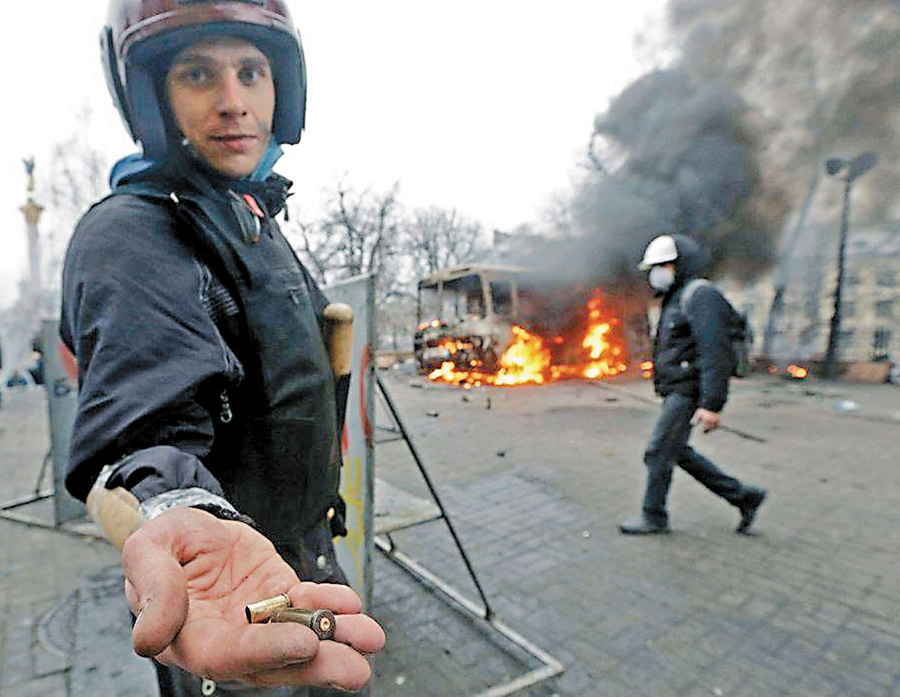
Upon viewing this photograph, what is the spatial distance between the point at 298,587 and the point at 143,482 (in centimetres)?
32

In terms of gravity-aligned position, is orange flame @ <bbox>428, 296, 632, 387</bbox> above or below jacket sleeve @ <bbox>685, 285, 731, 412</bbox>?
below

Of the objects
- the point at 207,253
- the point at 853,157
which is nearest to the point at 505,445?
the point at 207,253

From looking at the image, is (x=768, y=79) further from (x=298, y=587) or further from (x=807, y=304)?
(x=807, y=304)

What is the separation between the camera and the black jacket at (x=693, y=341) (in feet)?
13.6

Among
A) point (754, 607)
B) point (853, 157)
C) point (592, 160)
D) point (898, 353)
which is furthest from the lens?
point (898, 353)

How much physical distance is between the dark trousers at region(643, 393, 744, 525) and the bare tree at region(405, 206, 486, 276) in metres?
30.2

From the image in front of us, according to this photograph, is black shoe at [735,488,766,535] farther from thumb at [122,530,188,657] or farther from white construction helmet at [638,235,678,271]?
thumb at [122,530,188,657]

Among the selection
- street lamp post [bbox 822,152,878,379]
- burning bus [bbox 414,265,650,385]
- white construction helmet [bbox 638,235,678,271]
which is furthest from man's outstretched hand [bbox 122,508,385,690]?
street lamp post [bbox 822,152,878,379]

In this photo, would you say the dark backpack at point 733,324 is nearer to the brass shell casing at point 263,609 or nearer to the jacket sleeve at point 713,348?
the jacket sleeve at point 713,348

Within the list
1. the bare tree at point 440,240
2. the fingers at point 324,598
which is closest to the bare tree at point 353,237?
the bare tree at point 440,240

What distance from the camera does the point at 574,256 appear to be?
54.3 ft

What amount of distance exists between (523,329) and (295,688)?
14.4 meters

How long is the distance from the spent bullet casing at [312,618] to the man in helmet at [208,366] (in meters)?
0.02

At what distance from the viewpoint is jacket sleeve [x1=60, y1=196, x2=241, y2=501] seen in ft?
3.06
